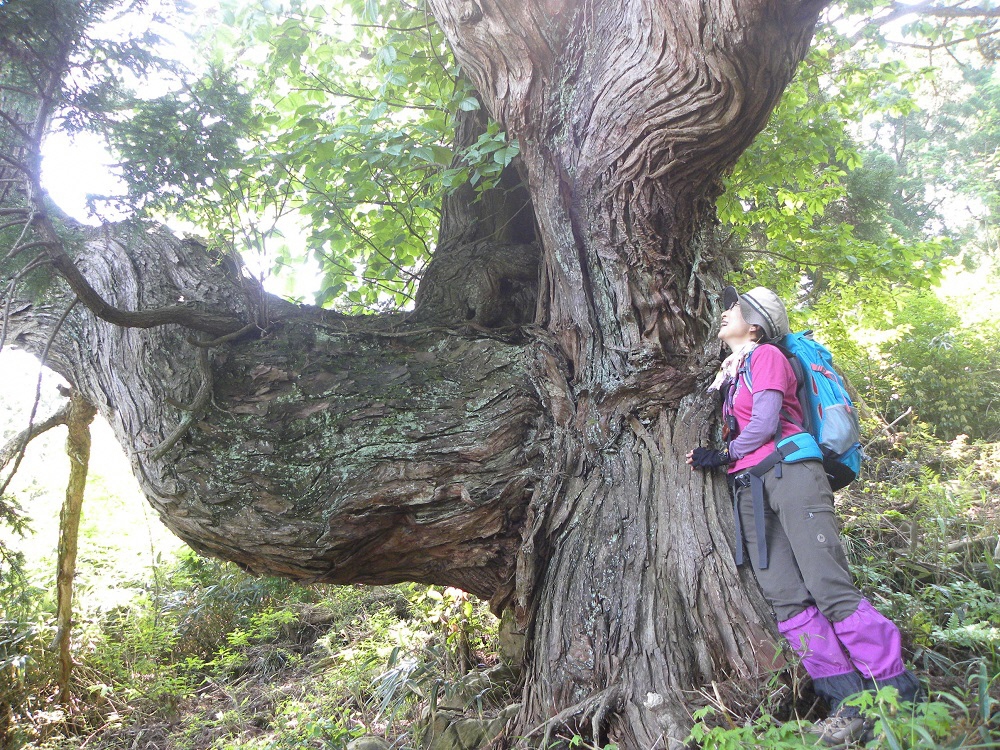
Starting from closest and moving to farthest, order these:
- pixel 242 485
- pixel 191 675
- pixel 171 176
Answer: pixel 171 176 → pixel 242 485 → pixel 191 675

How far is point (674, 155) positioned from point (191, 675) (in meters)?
5.86

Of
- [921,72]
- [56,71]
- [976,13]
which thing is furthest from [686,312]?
[976,13]

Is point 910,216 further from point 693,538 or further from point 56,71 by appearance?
point 56,71

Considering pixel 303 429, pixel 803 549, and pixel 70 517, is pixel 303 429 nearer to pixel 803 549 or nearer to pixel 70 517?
pixel 803 549

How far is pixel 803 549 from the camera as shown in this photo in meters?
2.84

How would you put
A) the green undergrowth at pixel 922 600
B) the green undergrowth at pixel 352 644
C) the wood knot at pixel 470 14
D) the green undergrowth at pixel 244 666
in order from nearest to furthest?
the green undergrowth at pixel 922 600, the green undergrowth at pixel 352 644, the wood knot at pixel 470 14, the green undergrowth at pixel 244 666

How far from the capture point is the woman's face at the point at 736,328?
3.27 meters

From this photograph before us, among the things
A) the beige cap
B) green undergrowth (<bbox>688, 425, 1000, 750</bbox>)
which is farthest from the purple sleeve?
green undergrowth (<bbox>688, 425, 1000, 750</bbox>)

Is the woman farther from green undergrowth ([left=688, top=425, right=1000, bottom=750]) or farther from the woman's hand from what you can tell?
green undergrowth ([left=688, top=425, right=1000, bottom=750])

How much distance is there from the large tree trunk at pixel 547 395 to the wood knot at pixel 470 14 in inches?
0.5

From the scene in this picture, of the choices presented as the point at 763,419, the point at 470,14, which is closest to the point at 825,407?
the point at 763,419

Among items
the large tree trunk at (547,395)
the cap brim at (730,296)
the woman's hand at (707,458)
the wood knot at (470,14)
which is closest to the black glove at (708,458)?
the woman's hand at (707,458)

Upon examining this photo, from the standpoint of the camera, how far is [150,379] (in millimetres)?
3523

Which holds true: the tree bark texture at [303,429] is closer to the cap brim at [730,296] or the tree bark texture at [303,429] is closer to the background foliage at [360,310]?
the background foliage at [360,310]
